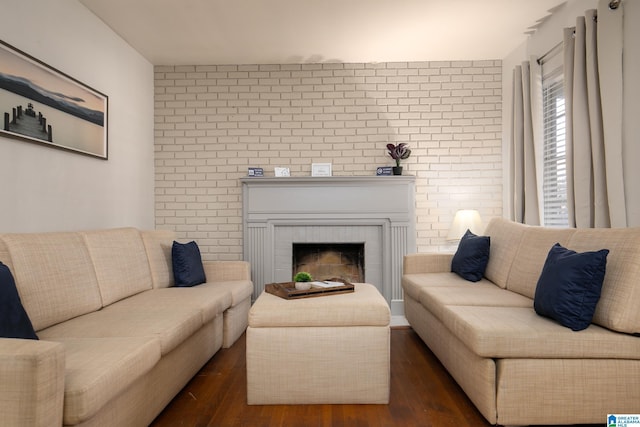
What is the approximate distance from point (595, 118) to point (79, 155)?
149 inches

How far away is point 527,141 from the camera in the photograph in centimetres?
392

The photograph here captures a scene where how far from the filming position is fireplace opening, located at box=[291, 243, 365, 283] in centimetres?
469

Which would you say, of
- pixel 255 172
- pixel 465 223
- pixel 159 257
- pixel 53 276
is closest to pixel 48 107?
pixel 53 276

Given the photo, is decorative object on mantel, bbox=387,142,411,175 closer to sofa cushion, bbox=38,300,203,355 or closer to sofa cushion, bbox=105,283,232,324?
sofa cushion, bbox=105,283,232,324

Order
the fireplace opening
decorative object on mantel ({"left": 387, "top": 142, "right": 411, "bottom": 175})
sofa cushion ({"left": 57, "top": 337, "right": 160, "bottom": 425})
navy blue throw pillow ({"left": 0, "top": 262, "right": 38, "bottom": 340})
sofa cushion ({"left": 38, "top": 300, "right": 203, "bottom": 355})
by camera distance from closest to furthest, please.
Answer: sofa cushion ({"left": 57, "top": 337, "right": 160, "bottom": 425}), navy blue throw pillow ({"left": 0, "top": 262, "right": 38, "bottom": 340}), sofa cushion ({"left": 38, "top": 300, "right": 203, "bottom": 355}), decorative object on mantel ({"left": 387, "top": 142, "right": 411, "bottom": 175}), the fireplace opening

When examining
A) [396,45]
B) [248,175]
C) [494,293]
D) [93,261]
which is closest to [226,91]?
[248,175]

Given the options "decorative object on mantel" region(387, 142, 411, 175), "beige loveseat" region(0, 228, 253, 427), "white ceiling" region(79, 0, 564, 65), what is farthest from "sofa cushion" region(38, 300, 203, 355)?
"decorative object on mantel" region(387, 142, 411, 175)

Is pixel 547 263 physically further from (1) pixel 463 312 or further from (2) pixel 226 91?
(2) pixel 226 91

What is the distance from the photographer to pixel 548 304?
2.14 meters

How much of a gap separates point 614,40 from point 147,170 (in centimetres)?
425

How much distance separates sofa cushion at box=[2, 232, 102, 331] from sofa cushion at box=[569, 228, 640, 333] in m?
2.80

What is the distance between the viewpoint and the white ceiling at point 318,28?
3391 millimetres

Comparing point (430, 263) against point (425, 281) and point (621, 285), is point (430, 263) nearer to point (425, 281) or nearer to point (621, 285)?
point (425, 281)

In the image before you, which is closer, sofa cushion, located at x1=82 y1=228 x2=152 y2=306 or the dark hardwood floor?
the dark hardwood floor
